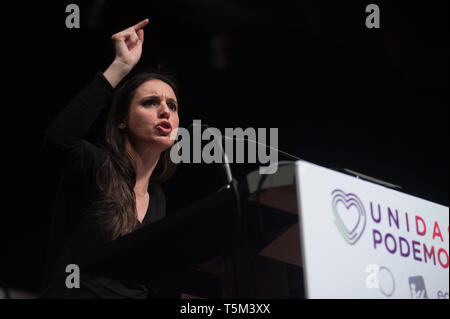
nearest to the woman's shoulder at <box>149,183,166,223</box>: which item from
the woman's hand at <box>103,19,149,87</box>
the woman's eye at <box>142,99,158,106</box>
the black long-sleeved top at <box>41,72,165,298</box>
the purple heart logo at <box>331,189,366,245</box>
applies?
the black long-sleeved top at <box>41,72,165,298</box>

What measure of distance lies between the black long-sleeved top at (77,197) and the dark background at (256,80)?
1.92 feet

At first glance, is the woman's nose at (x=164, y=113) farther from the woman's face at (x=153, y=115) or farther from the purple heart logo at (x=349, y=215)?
the purple heart logo at (x=349, y=215)

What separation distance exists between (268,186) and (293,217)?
7 centimetres

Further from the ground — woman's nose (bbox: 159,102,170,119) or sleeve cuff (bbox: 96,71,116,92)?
woman's nose (bbox: 159,102,170,119)

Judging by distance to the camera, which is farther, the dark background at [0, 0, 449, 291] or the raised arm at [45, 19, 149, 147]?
the dark background at [0, 0, 449, 291]

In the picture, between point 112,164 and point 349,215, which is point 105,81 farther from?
point 349,215

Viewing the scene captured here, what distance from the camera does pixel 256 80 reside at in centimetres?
277

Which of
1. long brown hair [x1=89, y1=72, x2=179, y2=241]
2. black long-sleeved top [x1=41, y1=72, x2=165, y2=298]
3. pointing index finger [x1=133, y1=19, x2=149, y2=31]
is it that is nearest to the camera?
black long-sleeved top [x1=41, y1=72, x2=165, y2=298]

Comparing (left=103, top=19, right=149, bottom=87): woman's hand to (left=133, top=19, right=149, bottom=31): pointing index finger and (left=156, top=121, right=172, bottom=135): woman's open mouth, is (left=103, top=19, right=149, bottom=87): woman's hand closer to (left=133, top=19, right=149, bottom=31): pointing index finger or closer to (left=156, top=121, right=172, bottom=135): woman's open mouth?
(left=133, top=19, right=149, bottom=31): pointing index finger

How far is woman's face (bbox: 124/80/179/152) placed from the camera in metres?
1.56

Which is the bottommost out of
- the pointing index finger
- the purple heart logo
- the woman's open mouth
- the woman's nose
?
the purple heart logo

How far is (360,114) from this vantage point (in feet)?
9.82

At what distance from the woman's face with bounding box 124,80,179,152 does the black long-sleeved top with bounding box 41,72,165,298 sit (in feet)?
0.47

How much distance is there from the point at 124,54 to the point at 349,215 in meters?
0.81
